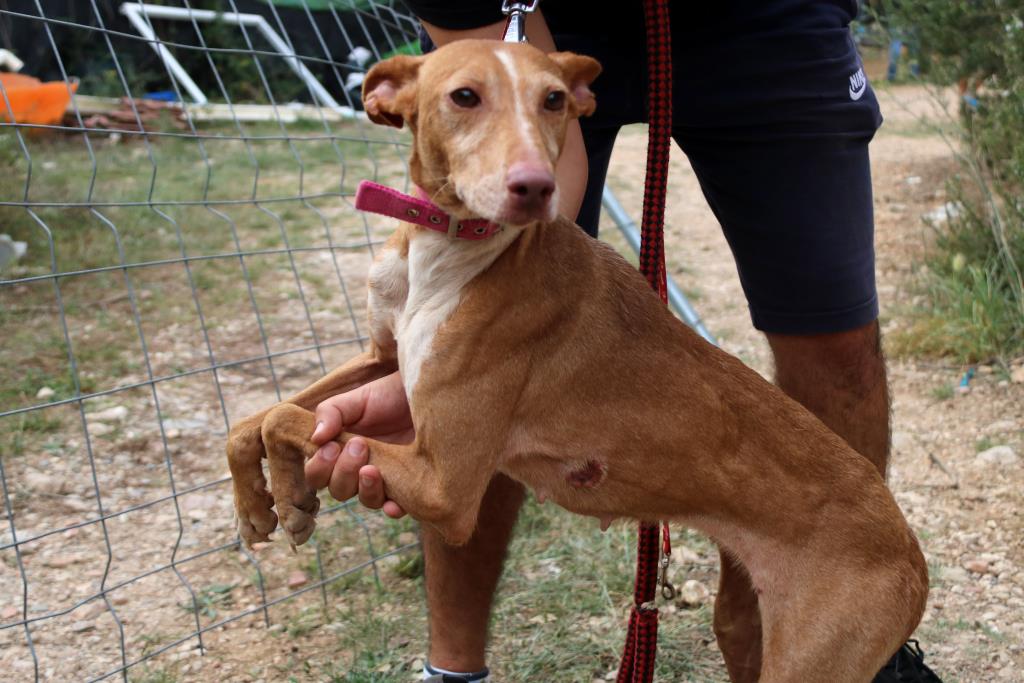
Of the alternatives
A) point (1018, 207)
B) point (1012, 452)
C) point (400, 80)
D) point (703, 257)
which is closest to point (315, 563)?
point (400, 80)

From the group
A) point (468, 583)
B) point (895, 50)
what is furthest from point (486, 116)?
point (895, 50)

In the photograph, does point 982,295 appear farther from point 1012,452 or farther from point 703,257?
point 703,257

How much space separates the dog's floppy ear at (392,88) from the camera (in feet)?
7.75

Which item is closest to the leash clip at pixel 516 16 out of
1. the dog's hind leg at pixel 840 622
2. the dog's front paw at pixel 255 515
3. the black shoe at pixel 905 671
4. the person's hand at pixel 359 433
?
the person's hand at pixel 359 433

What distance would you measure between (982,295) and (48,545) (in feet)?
14.9

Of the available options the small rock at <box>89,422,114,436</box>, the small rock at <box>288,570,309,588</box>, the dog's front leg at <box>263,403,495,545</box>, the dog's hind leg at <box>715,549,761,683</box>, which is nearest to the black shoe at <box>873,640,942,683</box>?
the dog's hind leg at <box>715,549,761,683</box>

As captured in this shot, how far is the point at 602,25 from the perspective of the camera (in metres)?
2.84

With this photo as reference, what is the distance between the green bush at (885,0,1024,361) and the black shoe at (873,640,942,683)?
8.91ft

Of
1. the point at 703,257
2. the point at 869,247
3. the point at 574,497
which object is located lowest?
the point at 703,257

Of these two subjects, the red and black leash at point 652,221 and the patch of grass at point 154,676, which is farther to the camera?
the patch of grass at point 154,676

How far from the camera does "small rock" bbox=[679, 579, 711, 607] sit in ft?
12.5

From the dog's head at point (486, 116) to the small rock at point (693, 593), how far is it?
2.03 meters

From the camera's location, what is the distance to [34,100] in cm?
916

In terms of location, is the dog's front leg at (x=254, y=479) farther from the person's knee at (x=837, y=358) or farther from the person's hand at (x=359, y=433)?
the person's knee at (x=837, y=358)
